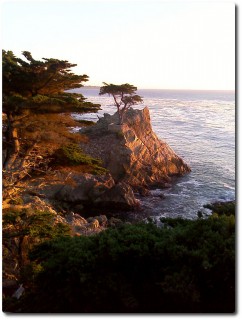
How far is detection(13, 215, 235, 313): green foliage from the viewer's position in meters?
4.33

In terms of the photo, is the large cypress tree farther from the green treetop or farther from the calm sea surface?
the calm sea surface

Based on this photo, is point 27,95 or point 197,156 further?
point 197,156

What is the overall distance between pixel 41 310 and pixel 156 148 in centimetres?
2342

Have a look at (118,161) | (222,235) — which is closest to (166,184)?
(118,161)

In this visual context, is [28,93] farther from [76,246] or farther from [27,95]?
[76,246]

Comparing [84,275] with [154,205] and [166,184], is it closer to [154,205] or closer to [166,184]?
[154,205]

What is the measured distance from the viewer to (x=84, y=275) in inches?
178

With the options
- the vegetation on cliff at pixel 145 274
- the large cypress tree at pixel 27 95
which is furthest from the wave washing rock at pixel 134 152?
the vegetation on cliff at pixel 145 274

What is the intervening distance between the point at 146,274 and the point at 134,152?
67.0 ft

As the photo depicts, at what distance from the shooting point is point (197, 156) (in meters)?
29.0

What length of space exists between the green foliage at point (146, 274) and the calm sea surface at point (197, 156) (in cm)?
834

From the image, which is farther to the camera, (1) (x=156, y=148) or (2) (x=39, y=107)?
(1) (x=156, y=148)

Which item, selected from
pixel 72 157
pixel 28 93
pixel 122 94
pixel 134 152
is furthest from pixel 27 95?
pixel 122 94

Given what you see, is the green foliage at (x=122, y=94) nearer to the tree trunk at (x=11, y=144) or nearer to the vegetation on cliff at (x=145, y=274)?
the tree trunk at (x=11, y=144)
